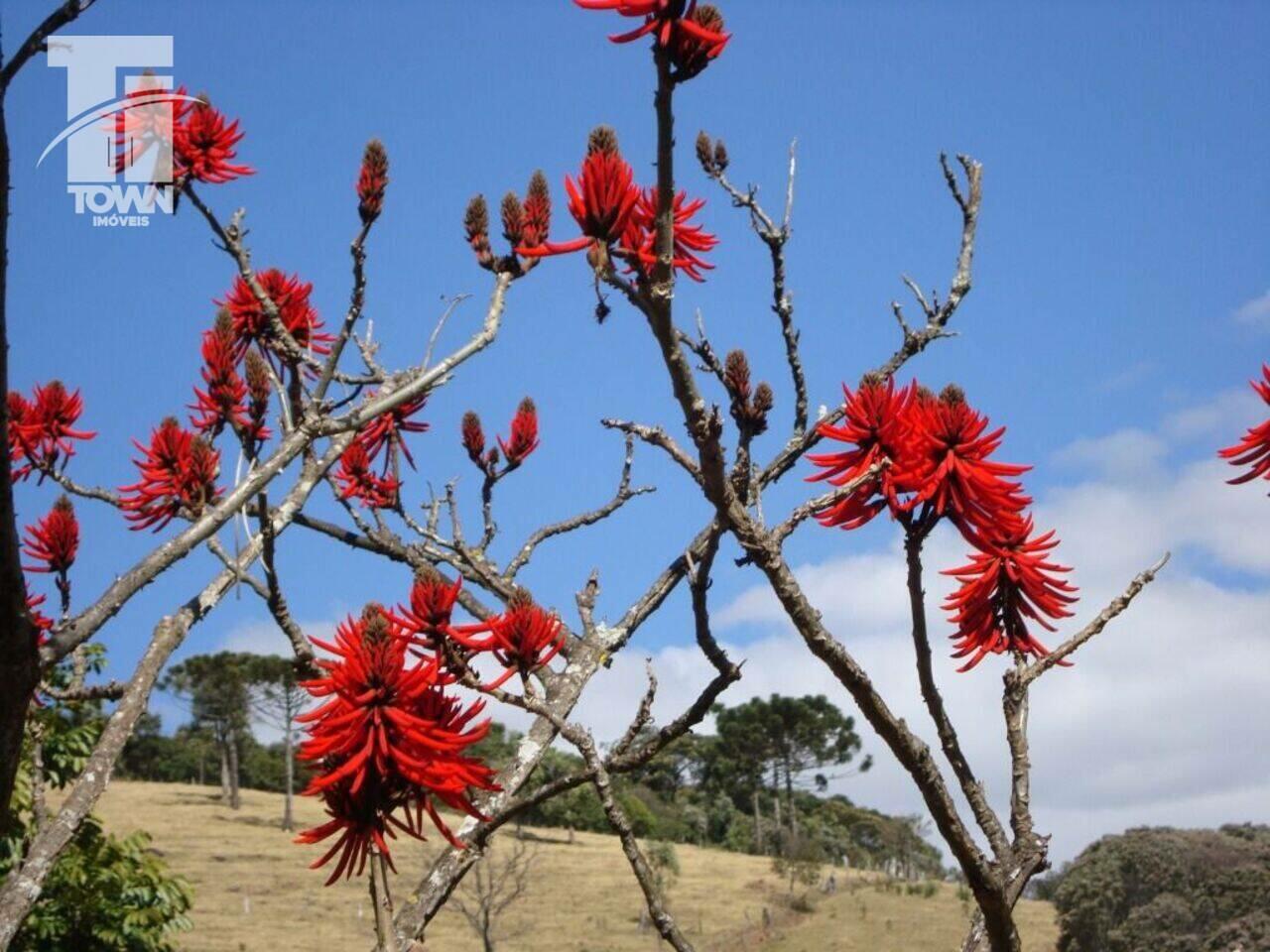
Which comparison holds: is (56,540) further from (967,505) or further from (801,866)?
(801,866)

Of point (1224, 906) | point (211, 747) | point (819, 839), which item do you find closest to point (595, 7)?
point (1224, 906)

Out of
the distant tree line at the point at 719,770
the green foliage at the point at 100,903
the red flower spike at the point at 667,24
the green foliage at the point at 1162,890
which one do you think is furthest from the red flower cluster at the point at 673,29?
the distant tree line at the point at 719,770

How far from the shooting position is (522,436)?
5555mm

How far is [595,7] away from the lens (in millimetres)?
1702

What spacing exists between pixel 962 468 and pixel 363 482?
10.6 feet

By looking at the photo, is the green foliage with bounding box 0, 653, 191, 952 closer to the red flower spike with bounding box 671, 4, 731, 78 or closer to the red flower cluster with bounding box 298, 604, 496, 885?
the red flower cluster with bounding box 298, 604, 496, 885

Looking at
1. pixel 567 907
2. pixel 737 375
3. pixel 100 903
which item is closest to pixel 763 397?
pixel 737 375

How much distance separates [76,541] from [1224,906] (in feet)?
68.4

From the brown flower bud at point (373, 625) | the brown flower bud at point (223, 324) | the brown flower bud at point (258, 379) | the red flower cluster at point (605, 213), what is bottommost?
the brown flower bud at point (373, 625)

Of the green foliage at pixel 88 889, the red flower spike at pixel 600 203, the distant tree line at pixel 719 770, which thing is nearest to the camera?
the red flower spike at pixel 600 203

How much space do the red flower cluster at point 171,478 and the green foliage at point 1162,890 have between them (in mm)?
18376

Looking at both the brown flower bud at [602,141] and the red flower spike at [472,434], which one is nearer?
the brown flower bud at [602,141]

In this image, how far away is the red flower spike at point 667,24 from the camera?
175 centimetres

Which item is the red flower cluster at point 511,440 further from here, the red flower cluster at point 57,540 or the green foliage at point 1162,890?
the green foliage at point 1162,890
